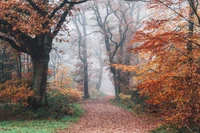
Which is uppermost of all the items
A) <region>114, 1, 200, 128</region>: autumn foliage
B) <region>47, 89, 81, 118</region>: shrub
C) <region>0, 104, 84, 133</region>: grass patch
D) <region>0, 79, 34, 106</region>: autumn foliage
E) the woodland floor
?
<region>114, 1, 200, 128</region>: autumn foliage

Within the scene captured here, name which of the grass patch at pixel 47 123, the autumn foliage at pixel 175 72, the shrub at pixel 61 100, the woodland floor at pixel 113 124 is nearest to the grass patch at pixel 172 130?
the autumn foliage at pixel 175 72

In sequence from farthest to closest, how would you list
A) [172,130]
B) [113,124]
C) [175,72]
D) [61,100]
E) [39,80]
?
[61,100]
[39,80]
[113,124]
[172,130]
[175,72]

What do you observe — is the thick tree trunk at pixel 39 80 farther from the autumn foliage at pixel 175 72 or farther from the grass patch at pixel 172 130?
the grass patch at pixel 172 130

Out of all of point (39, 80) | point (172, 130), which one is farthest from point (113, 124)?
point (39, 80)

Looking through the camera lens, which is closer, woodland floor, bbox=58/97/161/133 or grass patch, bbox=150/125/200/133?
grass patch, bbox=150/125/200/133

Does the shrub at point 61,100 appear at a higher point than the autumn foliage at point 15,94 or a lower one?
lower

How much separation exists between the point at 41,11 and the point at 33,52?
321 centimetres

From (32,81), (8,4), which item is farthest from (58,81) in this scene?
(8,4)

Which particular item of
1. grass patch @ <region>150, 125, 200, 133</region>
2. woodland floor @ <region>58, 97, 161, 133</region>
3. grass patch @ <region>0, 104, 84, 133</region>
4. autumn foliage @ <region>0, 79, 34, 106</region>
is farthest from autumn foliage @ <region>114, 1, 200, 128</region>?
autumn foliage @ <region>0, 79, 34, 106</region>

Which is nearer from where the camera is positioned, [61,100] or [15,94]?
[15,94]

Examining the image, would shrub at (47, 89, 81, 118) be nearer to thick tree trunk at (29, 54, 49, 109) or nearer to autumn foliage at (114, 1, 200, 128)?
thick tree trunk at (29, 54, 49, 109)

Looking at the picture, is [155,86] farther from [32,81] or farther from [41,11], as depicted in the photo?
[32,81]

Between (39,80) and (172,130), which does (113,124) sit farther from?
(39,80)

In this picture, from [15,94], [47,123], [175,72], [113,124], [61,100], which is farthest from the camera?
[61,100]
